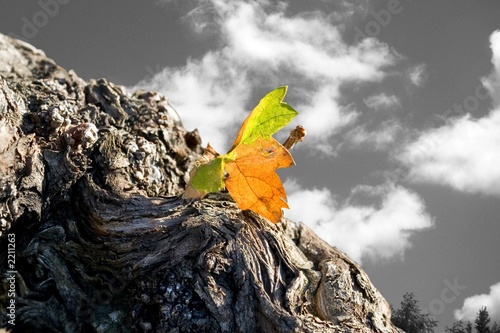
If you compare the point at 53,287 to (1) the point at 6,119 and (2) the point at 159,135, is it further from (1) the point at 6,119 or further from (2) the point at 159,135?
(2) the point at 159,135

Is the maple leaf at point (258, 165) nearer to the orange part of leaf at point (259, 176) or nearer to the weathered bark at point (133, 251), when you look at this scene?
the orange part of leaf at point (259, 176)

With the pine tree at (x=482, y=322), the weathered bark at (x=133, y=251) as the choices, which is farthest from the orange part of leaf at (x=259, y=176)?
the pine tree at (x=482, y=322)

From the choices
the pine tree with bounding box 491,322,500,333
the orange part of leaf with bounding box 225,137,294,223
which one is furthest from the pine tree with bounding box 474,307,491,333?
the orange part of leaf with bounding box 225,137,294,223

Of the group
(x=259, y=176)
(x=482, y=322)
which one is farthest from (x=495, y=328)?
(x=259, y=176)

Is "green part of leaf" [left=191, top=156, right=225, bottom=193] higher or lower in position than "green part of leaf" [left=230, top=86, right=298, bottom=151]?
lower

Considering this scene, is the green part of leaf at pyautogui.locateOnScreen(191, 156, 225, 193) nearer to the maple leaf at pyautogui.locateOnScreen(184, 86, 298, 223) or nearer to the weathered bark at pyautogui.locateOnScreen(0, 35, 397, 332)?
the maple leaf at pyautogui.locateOnScreen(184, 86, 298, 223)
